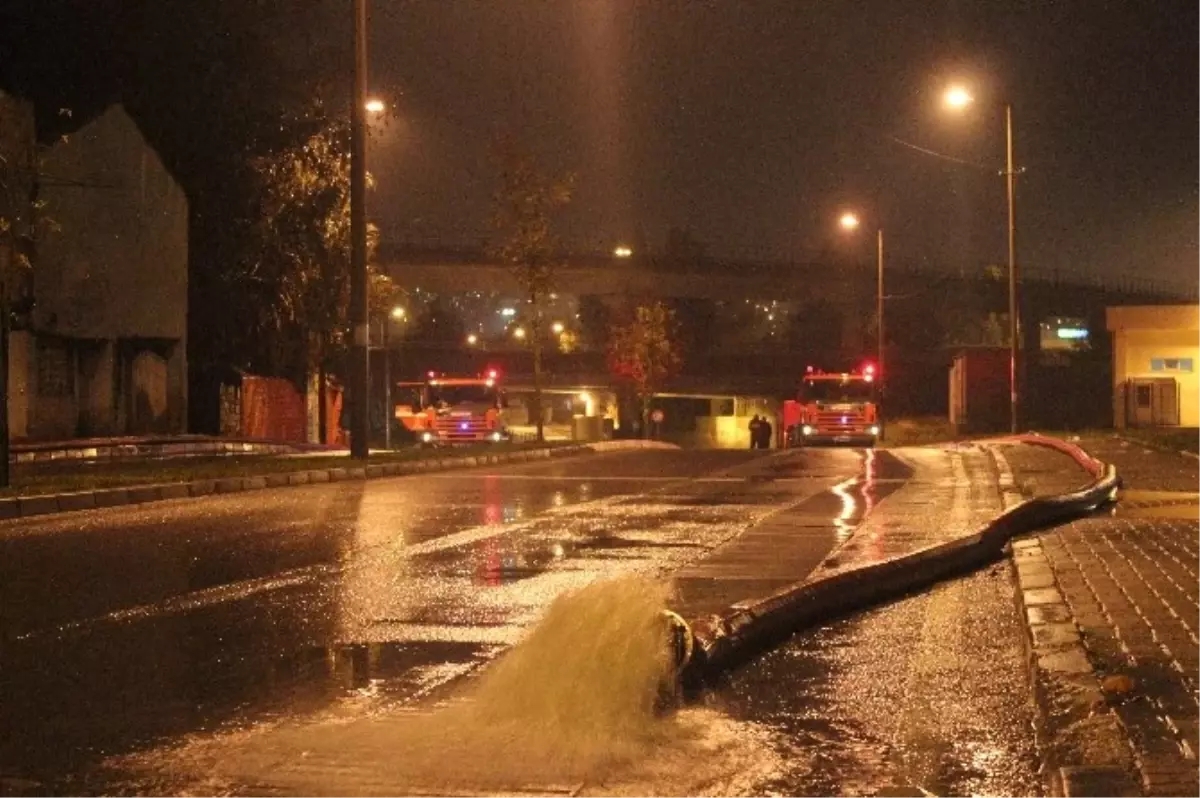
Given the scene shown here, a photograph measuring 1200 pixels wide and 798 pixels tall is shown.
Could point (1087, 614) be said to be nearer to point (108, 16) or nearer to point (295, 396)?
point (108, 16)

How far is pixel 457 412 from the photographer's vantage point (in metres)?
47.2

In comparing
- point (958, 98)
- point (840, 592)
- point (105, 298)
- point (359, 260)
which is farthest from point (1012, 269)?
point (840, 592)

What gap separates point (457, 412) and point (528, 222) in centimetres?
602

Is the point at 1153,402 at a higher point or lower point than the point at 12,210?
lower

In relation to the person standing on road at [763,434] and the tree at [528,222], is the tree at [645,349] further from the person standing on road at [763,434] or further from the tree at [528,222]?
the tree at [528,222]

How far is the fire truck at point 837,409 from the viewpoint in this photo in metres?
50.1

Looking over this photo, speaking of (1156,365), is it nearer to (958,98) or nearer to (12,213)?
(958,98)

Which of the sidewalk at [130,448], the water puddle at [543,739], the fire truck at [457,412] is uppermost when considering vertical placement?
the fire truck at [457,412]

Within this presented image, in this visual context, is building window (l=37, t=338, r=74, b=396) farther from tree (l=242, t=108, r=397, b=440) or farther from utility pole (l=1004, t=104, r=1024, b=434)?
utility pole (l=1004, t=104, r=1024, b=434)

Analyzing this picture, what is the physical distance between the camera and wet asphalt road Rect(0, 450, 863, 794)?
7.91m

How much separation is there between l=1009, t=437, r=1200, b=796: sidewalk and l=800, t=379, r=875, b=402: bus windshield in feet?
97.9

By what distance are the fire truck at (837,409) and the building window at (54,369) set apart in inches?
939

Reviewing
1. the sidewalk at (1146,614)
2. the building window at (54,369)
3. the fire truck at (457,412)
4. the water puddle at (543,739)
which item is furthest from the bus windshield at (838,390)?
the water puddle at (543,739)

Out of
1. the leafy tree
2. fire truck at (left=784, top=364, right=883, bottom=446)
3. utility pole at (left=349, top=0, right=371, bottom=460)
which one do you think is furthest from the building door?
the leafy tree
